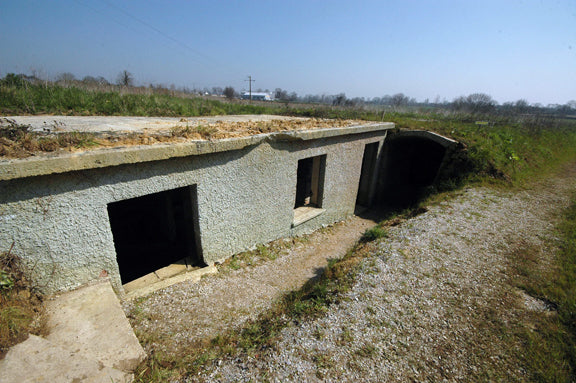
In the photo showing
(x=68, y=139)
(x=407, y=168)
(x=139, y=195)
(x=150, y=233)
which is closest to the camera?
(x=68, y=139)

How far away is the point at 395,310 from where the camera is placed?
12.5 ft

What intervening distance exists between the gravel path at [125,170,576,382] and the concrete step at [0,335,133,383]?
0.88 m

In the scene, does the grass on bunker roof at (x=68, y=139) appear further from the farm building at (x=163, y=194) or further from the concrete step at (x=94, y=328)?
the concrete step at (x=94, y=328)

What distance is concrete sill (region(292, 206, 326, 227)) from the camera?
23.8 ft

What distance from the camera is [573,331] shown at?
358 cm

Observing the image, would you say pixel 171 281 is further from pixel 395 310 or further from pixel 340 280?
pixel 395 310

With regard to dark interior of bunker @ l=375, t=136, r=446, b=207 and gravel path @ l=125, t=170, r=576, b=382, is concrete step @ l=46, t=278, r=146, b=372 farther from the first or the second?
dark interior of bunker @ l=375, t=136, r=446, b=207

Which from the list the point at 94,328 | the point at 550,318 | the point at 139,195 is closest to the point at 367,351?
the point at 550,318

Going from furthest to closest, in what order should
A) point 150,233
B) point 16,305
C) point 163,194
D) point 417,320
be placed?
point 150,233 → point 163,194 → point 417,320 → point 16,305

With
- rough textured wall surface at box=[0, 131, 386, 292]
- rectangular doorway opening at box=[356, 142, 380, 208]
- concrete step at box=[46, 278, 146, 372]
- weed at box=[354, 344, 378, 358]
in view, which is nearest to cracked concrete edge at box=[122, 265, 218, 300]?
rough textured wall surface at box=[0, 131, 386, 292]

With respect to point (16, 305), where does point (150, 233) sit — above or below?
below

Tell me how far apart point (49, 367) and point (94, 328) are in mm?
576

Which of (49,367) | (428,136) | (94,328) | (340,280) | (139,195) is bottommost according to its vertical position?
(340,280)

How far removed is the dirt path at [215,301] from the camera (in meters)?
3.86
